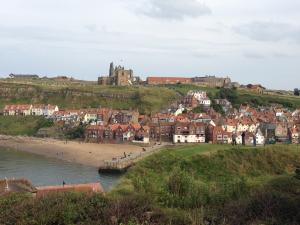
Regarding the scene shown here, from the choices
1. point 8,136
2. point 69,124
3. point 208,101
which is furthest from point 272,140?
point 8,136

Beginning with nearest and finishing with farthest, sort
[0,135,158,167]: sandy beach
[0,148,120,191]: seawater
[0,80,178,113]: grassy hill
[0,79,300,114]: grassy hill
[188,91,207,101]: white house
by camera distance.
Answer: [0,148,120,191]: seawater
[0,135,158,167]: sandy beach
[0,80,178,113]: grassy hill
[188,91,207,101]: white house
[0,79,300,114]: grassy hill

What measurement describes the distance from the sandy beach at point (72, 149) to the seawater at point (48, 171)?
7.82ft

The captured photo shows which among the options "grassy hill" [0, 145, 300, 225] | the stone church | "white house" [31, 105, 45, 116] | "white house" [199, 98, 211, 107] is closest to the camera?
"grassy hill" [0, 145, 300, 225]

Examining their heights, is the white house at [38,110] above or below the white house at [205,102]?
below

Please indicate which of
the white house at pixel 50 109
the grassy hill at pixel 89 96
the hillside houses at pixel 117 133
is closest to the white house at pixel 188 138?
the hillside houses at pixel 117 133

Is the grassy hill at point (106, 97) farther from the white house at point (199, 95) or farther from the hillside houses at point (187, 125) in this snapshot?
the hillside houses at point (187, 125)

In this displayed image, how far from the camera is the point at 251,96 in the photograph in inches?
4481

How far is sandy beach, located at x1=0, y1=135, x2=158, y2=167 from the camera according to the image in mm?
62838

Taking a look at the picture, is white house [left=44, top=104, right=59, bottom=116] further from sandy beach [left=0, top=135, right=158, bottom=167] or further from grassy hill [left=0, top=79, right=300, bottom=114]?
sandy beach [left=0, top=135, right=158, bottom=167]

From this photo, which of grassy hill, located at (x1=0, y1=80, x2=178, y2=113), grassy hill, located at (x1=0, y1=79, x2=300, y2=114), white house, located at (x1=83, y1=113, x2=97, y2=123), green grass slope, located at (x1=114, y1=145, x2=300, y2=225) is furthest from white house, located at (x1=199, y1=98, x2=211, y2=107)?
green grass slope, located at (x1=114, y1=145, x2=300, y2=225)

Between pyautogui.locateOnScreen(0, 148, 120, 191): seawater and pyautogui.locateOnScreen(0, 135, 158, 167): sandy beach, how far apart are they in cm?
238

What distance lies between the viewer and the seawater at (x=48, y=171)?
47312 mm

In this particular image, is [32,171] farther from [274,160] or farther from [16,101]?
[16,101]

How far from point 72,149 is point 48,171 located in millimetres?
15858
